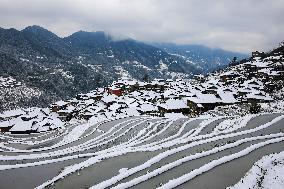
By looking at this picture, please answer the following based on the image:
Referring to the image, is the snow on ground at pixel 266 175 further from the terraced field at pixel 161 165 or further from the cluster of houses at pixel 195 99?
the cluster of houses at pixel 195 99

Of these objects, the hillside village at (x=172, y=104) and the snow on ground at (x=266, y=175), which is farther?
the hillside village at (x=172, y=104)

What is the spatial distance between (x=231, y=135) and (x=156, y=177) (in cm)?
1136

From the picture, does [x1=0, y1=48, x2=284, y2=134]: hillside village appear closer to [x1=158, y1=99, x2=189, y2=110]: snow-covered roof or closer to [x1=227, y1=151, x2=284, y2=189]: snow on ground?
[x1=158, y1=99, x2=189, y2=110]: snow-covered roof

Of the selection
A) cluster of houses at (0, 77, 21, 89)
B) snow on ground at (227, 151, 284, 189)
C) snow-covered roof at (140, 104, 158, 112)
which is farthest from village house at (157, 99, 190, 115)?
cluster of houses at (0, 77, 21, 89)

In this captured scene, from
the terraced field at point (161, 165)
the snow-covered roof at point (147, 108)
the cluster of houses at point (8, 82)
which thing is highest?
the terraced field at point (161, 165)

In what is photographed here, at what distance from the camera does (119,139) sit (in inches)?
1384

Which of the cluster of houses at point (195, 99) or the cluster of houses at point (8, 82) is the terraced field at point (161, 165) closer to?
the cluster of houses at point (195, 99)

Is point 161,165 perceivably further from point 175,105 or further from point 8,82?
point 8,82

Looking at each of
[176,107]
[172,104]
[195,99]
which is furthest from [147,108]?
[195,99]

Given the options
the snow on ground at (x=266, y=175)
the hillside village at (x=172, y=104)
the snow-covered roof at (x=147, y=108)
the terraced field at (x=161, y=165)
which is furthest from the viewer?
the snow-covered roof at (x=147, y=108)

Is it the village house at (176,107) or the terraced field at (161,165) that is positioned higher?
the terraced field at (161,165)

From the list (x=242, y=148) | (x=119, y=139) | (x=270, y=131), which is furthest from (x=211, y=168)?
(x=119, y=139)

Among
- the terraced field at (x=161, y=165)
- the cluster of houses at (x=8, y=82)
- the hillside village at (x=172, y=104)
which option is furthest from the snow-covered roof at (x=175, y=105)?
the cluster of houses at (x=8, y=82)

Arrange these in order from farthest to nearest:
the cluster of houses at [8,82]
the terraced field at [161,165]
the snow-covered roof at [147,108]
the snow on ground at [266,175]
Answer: the cluster of houses at [8,82], the snow-covered roof at [147,108], the terraced field at [161,165], the snow on ground at [266,175]
